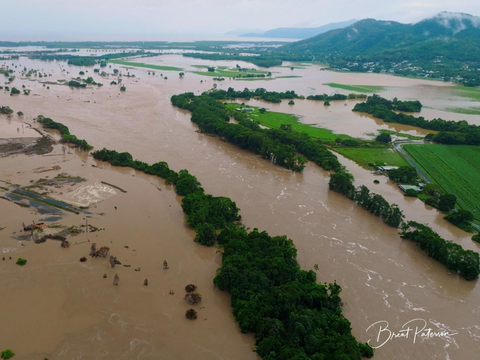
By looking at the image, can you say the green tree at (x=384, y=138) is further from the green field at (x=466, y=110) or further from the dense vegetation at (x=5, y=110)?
the dense vegetation at (x=5, y=110)

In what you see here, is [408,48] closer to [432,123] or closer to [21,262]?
[432,123]

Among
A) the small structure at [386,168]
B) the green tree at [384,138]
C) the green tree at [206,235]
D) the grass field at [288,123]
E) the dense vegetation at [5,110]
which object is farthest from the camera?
the dense vegetation at [5,110]

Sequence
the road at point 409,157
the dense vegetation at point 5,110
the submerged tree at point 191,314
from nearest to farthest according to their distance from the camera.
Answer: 1. the submerged tree at point 191,314
2. the road at point 409,157
3. the dense vegetation at point 5,110

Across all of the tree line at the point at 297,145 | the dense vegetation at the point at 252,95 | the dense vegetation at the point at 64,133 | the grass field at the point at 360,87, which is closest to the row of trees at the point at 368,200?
the tree line at the point at 297,145

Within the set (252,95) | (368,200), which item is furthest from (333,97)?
(368,200)

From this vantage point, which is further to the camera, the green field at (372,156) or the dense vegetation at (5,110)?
the dense vegetation at (5,110)

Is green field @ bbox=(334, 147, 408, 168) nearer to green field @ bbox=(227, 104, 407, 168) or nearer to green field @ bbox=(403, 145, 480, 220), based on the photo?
green field @ bbox=(227, 104, 407, 168)
